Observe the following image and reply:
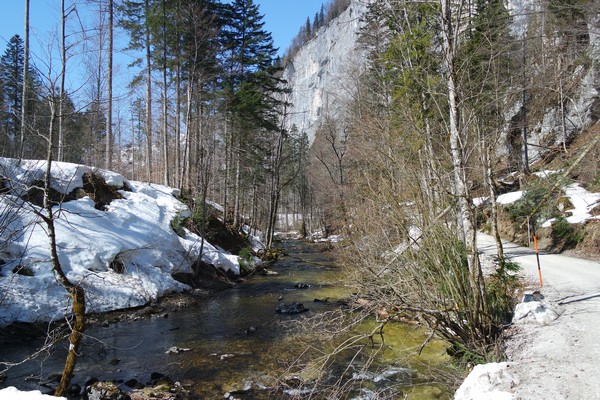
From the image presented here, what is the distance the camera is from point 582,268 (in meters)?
10.1

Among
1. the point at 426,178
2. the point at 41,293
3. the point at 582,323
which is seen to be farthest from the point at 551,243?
the point at 41,293

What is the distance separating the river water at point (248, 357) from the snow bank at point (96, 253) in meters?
1.30

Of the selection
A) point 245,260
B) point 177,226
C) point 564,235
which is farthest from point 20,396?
point 564,235

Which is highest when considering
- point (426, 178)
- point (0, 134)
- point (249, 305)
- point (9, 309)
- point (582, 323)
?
point (0, 134)

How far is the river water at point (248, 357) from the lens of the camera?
20.6ft

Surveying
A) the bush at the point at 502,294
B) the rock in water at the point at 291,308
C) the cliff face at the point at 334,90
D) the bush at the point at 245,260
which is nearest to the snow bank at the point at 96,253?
the bush at the point at 245,260

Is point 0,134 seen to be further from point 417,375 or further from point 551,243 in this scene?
point 551,243

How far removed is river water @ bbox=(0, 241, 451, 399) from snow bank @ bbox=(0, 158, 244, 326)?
1.30 m

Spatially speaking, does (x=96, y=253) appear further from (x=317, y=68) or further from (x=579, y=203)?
(x=317, y=68)

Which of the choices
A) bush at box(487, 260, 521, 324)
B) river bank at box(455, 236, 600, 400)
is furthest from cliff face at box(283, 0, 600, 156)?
river bank at box(455, 236, 600, 400)

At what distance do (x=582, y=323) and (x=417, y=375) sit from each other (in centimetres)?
281

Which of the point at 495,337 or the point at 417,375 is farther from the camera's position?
the point at 417,375

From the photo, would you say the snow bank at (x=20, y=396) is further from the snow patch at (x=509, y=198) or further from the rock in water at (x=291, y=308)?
the snow patch at (x=509, y=198)

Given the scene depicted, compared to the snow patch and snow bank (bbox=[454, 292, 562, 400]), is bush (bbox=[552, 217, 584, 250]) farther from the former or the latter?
snow bank (bbox=[454, 292, 562, 400])
